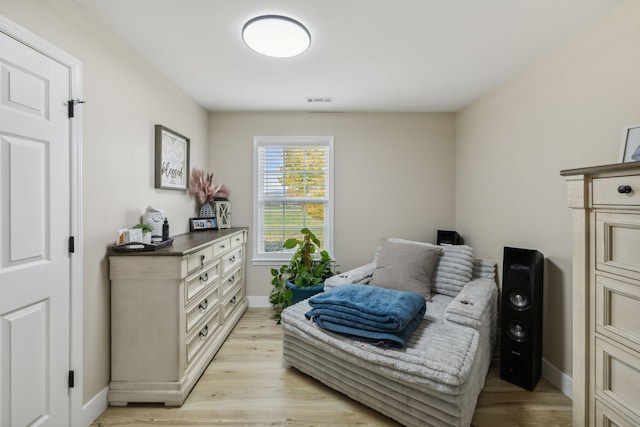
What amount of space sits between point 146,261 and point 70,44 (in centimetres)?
125

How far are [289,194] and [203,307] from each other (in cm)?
169

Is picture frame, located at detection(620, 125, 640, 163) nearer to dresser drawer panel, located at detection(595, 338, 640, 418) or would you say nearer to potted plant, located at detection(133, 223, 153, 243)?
dresser drawer panel, located at detection(595, 338, 640, 418)

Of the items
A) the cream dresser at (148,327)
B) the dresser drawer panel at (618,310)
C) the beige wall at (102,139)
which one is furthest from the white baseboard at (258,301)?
the dresser drawer panel at (618,310)

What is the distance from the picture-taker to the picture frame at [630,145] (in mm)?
1420

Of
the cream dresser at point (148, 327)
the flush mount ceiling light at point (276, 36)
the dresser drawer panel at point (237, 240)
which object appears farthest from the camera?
the dresser drawer panel at point (237, 240)

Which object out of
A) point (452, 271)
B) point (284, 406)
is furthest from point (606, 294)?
point (284, 406)

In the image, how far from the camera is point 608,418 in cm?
112

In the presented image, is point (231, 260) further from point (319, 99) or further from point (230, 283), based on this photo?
point (319, 99)

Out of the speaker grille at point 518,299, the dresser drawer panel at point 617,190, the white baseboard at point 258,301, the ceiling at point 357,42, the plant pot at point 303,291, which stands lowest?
the white baseboard at point 258,301

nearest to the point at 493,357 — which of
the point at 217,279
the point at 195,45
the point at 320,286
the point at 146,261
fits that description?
the point at 320,286

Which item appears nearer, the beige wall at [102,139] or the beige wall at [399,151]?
the beige wall at [102,139]

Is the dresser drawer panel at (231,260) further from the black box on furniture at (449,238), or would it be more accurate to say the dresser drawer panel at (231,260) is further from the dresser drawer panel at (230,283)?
the black box on furniture at (449,238)

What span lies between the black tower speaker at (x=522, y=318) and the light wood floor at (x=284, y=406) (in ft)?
0.36

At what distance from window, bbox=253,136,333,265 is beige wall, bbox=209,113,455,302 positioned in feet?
0.33
